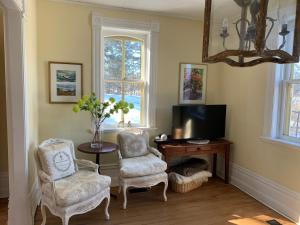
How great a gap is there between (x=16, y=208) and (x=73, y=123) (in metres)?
1.35

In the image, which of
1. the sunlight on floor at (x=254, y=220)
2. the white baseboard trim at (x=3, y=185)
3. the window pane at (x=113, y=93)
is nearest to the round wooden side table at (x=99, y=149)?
the window pane at (x=113, y=93)

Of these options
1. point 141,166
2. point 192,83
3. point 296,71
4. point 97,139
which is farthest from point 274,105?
point 97,139

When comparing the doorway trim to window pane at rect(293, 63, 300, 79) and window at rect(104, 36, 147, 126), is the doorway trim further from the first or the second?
window pane at rect(293, 63, 300, 79)

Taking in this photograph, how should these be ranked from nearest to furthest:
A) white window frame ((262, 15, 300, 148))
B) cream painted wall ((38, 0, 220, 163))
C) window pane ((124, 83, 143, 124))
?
white window frame ((262, 15, 300, 148)) → cream painted wall ((38, 0, 220, 163)) → window pane ((124, 83, 143, 124))

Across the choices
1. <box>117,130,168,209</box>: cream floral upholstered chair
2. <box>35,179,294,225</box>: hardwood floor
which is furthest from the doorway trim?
<box>117,130,168,209</box>: cream floral upholstered chair

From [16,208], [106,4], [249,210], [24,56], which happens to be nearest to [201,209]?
[249,210]

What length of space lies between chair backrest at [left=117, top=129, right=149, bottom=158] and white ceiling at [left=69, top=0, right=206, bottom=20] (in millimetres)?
1763

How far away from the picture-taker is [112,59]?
3627 mm

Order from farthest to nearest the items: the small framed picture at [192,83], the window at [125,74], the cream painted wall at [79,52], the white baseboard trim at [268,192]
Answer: the small framed picture at [192,83] < the window at [125,74] < the cream painted wall at [79,52] < the white baseboard trim at [268,192]

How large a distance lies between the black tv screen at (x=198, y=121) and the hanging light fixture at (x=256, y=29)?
2.25 m

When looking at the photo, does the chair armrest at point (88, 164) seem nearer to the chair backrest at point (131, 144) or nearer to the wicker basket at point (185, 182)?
the chair backrest at point (131, 144)

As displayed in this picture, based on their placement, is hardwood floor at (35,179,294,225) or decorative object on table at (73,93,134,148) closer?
hardwood floor at (35,179,294,225)

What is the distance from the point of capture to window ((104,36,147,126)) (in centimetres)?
362

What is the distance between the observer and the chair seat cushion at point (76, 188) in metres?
2.24
